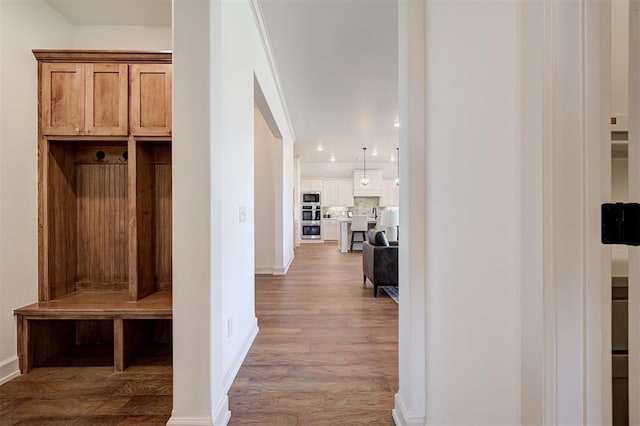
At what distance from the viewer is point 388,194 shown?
11.1m

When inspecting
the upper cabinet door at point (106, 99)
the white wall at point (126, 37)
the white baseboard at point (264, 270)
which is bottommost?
the white baseboard at point (264, 270)

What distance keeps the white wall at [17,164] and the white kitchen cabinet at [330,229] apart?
364 inches

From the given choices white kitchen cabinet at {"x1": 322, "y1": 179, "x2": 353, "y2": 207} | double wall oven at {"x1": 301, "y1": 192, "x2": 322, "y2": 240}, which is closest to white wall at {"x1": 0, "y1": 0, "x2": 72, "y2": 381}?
double wall oven at {"x1": 301, "y1": 192, "x2": 322, "y2": 240}

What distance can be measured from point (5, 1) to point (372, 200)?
10341mm

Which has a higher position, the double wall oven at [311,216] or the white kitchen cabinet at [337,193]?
the white kitchen cabinet at [337,193]

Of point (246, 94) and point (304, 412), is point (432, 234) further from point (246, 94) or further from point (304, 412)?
point (246, 94)

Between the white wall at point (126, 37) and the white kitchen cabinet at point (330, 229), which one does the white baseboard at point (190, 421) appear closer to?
the white wall at point (126, 37)

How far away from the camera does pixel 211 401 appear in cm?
147

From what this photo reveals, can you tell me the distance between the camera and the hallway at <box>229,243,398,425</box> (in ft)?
5.57

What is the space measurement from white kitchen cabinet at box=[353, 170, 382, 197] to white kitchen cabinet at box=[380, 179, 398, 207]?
176 millimetres

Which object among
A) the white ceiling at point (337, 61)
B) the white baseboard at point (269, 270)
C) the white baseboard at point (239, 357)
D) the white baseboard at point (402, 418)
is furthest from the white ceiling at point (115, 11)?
the white baseboard at point (269, 270)

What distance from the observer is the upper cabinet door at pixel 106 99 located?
223cm
